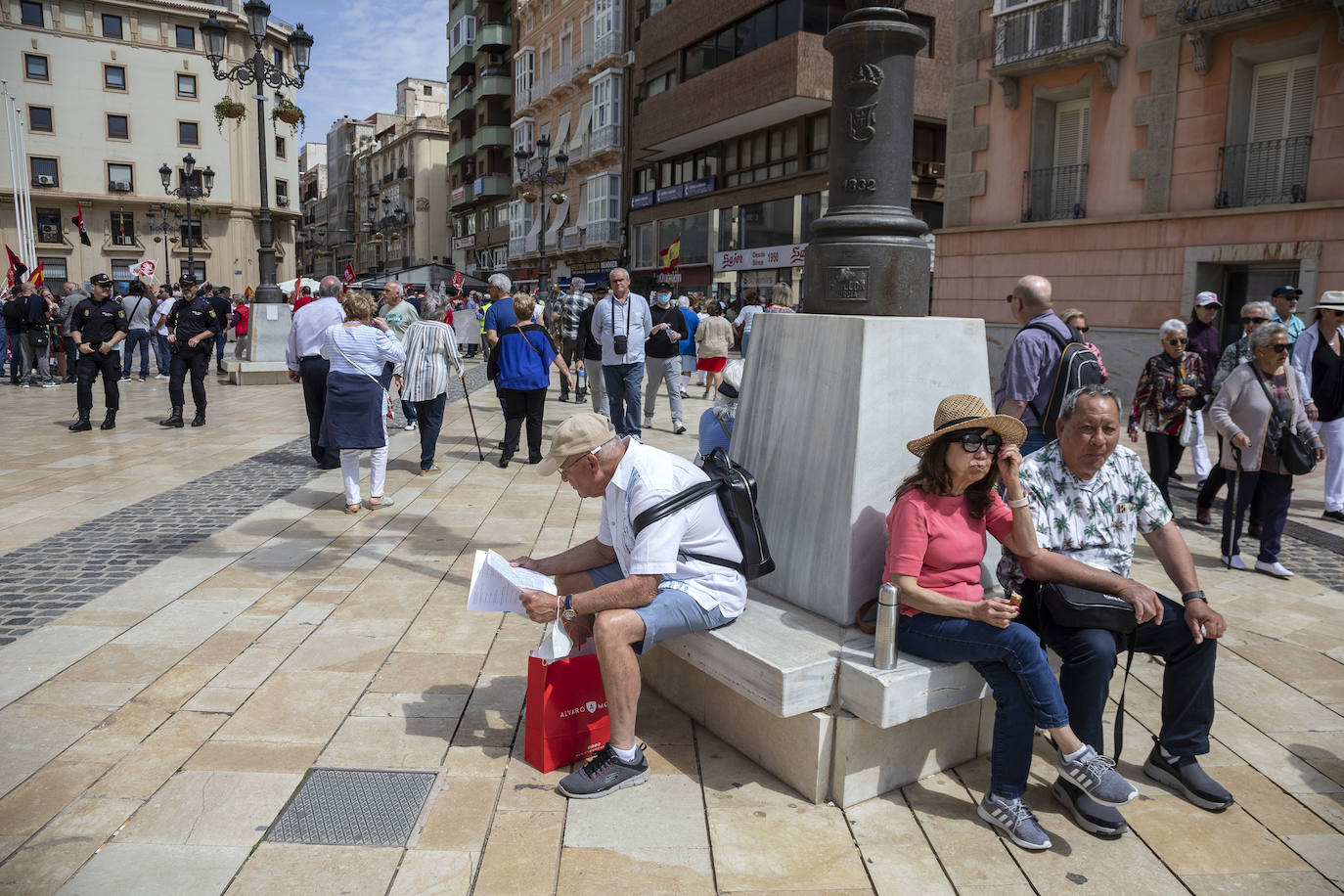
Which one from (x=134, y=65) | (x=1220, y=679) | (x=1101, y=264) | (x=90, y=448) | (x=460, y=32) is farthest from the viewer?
(x=460, y=32)

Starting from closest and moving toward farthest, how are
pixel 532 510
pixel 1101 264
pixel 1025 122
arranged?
1. pixel 532 510
2. pixel 1101 264
3. pixel 1025 122

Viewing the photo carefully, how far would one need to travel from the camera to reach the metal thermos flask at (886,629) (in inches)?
123

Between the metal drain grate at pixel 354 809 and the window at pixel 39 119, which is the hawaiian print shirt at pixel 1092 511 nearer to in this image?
the metal drain grate at pixel 354 809

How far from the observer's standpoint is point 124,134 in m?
52.9

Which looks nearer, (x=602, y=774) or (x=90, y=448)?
(x=602, y=774)

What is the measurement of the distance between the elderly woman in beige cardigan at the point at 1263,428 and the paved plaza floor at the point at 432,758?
421 millimetres

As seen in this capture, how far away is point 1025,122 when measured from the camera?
712 inches

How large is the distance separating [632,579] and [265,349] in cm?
1683

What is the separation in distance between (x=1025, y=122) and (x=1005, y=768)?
57.1 feet

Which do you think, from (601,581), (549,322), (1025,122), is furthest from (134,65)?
(601,581)

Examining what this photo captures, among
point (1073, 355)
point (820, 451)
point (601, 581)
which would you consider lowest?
point (601, 581)

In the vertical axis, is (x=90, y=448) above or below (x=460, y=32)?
below

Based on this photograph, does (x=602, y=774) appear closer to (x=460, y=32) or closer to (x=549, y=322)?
(x=549, y=322)

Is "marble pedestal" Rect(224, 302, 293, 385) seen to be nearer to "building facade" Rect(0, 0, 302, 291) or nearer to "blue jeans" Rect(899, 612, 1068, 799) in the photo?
"blue jeans" Rect(899, 612, 1068, 799)
